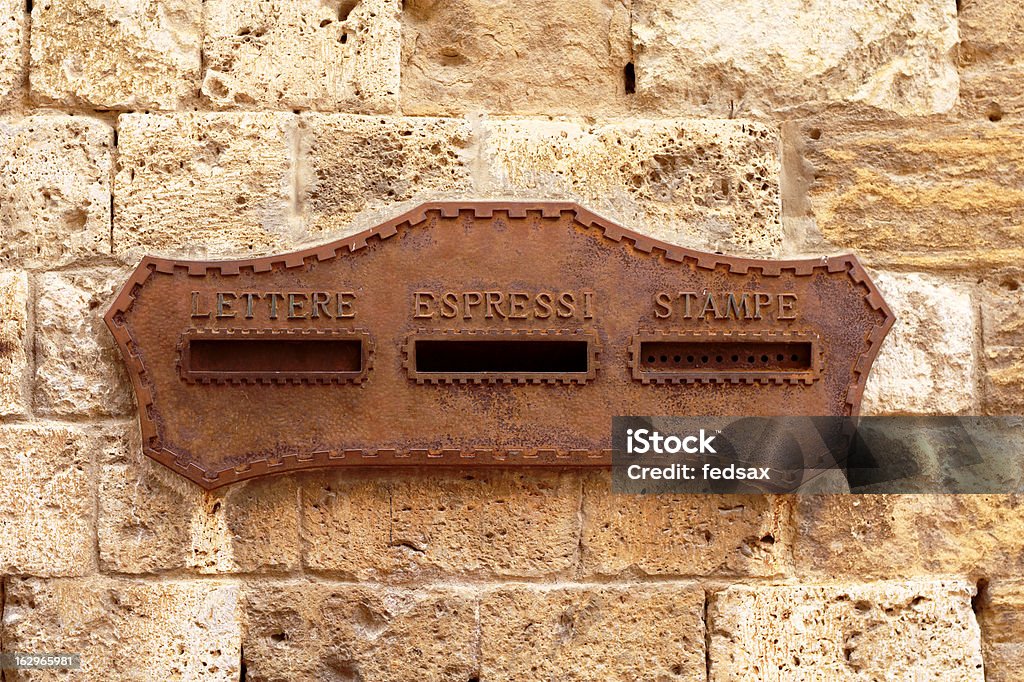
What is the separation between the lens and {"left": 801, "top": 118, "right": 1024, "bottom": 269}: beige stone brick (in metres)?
2.20

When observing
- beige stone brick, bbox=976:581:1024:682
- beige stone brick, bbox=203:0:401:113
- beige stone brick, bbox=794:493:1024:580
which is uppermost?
beige stone brick, bbox=203:0:401:113

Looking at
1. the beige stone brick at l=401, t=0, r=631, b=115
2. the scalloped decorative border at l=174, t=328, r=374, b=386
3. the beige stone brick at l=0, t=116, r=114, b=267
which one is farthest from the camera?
the beige stone brick at l=401, t=0, r=631, b=115

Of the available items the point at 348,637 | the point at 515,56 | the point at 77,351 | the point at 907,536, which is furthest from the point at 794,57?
the point at 77,351

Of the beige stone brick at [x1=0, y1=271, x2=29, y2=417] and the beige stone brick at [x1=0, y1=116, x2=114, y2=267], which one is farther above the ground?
the beige stone brick at [x1=0, y1=116, x2=114, y2=267]

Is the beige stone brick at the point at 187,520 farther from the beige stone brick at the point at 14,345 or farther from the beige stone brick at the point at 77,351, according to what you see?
the beige stone brick at the point at 14,345

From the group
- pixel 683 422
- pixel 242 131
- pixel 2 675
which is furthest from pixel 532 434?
pixel 2 675

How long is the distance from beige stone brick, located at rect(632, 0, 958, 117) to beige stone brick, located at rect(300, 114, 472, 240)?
20.5 inches

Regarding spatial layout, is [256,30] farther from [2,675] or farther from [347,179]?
[2,675]

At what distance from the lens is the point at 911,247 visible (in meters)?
2.20

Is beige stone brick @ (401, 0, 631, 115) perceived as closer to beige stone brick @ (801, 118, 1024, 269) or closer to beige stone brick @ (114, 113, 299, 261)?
beige stone brick @ (114, 113, 299, 261)

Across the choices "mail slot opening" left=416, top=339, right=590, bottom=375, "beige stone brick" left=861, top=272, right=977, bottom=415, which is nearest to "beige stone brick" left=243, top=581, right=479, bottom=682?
"mail slot opening" left=416, top=339, right=590, bottom=375

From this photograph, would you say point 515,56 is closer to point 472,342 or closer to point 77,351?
point 472,342

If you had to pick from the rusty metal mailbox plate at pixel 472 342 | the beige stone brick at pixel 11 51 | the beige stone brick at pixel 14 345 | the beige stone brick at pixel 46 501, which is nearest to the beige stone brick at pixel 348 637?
the rusty metal mailbox plate at pixel 472 342

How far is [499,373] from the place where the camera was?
206cm
